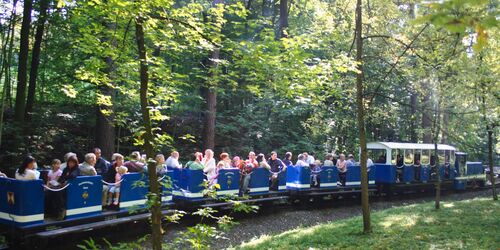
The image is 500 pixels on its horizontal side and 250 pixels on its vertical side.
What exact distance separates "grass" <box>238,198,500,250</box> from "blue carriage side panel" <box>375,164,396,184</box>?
6.50m

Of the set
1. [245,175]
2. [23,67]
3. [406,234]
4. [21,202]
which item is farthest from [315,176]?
[23,67]

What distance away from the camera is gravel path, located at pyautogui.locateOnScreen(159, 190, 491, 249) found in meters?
10.2

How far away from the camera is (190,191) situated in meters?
11.4

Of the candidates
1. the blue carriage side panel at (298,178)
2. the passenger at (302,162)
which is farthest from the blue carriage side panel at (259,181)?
the passenger at (302,162)

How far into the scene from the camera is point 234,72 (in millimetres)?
5508

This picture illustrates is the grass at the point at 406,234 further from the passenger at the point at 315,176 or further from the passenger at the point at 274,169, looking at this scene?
the passenger at the point at 315,176

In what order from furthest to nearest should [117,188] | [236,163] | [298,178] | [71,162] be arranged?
[298,178] → [236,163] → [117,188] → [71,162]

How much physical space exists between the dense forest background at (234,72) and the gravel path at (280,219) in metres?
3.43

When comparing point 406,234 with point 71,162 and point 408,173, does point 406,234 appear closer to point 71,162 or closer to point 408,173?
point 71,162

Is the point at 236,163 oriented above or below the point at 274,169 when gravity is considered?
above

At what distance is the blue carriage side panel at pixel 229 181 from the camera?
1209 centimetres

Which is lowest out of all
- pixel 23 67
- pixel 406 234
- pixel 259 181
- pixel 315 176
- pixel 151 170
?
pixel 406 234

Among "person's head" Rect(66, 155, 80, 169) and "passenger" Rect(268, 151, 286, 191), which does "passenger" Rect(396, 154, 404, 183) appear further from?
"person's head" Rect(66, 155, 80, 169)

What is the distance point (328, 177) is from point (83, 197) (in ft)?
32.7
